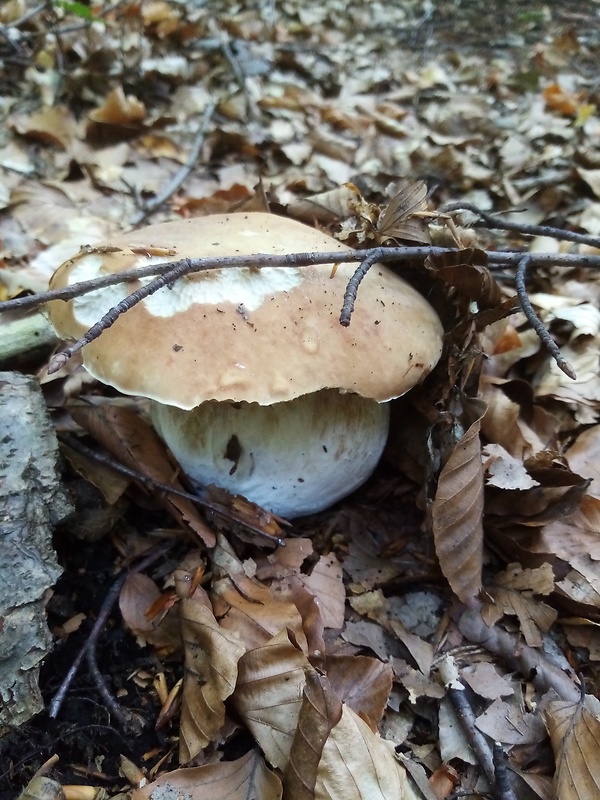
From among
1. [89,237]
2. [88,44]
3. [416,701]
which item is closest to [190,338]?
[416,701]

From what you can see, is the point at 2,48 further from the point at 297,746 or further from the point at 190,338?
the point at 297,746

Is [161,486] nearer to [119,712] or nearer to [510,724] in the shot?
[119,712]

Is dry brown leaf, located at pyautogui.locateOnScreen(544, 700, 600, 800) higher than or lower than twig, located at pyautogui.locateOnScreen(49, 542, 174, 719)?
lower

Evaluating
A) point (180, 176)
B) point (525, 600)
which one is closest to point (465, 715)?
point (525, 600)

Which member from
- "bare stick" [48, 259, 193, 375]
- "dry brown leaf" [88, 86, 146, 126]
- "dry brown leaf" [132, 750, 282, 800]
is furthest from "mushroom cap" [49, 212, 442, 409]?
"dry brown leaf" [88, 86, 146, 126]

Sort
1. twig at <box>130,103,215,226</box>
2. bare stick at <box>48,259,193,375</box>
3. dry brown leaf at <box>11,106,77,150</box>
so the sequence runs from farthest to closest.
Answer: dry brown leaf at <box>11,106,77,150</box>, twig at <box>130,103,215,226</box>, bare stick at <box>48,259,193,375</box>

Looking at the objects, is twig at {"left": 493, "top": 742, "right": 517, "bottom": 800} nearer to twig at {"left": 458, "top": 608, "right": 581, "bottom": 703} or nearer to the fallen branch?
twig at {"left": 458, "top": 608, "right": 581, "bottom": 703}

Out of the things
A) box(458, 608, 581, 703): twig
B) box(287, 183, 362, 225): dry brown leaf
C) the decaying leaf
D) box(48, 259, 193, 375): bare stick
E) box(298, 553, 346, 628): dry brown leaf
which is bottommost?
box(458, 608, 581, 703): twig
